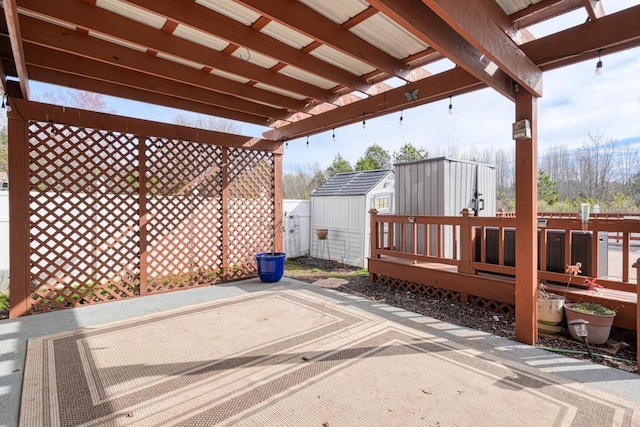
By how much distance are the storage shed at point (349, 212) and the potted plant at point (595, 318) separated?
15.2 feet

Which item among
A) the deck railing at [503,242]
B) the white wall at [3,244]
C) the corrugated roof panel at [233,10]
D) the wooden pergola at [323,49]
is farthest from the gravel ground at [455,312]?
the white wall at [3,244]

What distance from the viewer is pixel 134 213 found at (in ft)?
14.6

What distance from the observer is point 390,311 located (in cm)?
373

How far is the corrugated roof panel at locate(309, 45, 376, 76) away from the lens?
300 centimetres

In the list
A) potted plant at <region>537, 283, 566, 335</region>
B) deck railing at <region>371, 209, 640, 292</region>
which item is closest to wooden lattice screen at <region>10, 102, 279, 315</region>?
deck railing at <region>371, 209, 640, 292</region>

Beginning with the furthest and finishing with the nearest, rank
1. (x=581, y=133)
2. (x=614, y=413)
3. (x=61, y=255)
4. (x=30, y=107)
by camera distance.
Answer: (x=581, y=133)
(x=61, y=255)
(x=30, y=107)
(x=614, y=413)

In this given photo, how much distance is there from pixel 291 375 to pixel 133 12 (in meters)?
3.06

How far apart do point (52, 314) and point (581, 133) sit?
820 inches

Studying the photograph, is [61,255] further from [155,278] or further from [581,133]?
[581,133]

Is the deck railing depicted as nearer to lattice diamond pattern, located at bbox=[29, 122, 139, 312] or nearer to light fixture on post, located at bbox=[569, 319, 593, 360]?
light fixture on post, located at bbox=[569, 319, 593, 360]

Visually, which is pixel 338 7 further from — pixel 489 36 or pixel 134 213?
pixel 134 213

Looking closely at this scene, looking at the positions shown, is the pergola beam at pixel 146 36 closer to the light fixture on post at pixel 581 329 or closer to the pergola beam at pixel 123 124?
the pergola beam at pixel 123 124

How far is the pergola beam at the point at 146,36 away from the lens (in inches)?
89.4

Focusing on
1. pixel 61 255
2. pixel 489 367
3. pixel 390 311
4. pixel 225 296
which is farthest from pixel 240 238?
pixel 489 367
